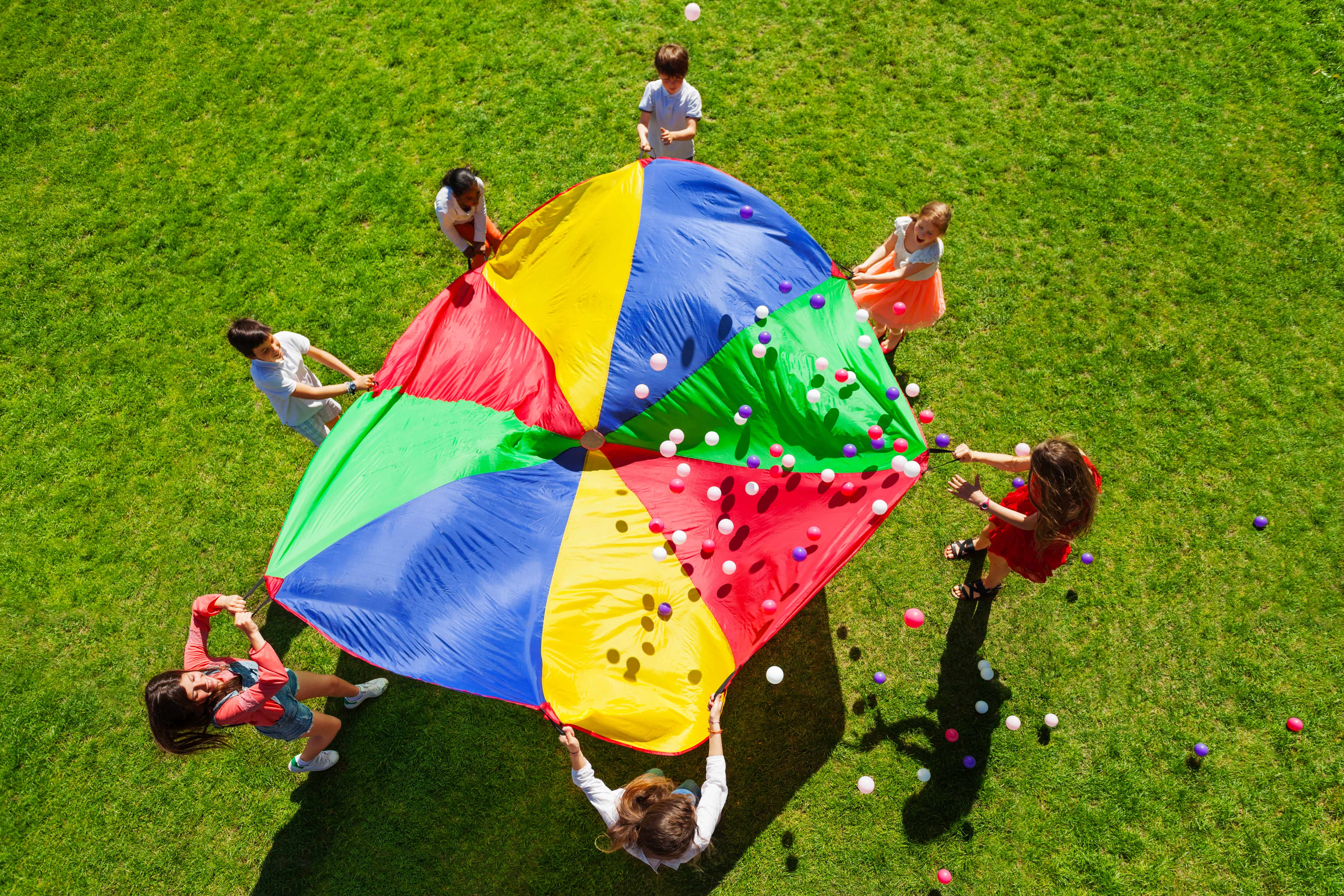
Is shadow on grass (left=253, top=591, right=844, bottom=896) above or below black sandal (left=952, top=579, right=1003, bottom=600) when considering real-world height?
below

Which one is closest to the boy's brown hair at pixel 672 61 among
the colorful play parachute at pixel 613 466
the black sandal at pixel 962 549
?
the colorful play parachute at pixel 613 466

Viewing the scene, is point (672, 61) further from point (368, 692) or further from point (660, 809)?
point (368, 692)

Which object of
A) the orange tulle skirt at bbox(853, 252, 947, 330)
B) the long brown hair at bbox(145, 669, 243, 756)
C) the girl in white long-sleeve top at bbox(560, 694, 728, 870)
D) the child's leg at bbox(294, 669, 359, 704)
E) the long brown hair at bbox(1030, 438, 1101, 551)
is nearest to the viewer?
the long brown hair at bbox(145, 669, 243, 756)

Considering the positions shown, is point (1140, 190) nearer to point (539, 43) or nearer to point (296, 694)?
point (539, 43)

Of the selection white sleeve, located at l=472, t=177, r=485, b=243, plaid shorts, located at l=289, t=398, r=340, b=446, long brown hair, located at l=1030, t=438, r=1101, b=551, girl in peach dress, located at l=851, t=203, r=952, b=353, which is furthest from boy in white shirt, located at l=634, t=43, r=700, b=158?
long brown hair, located at l=1030, t=438, r=1101, b=551

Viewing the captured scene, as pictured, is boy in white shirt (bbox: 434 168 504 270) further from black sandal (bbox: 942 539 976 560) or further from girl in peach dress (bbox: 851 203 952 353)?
black sandal (bbox: 942 539 976 560)

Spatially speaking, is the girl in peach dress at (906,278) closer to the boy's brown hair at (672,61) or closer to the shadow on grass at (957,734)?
the boy's brown hair at (672,61)
